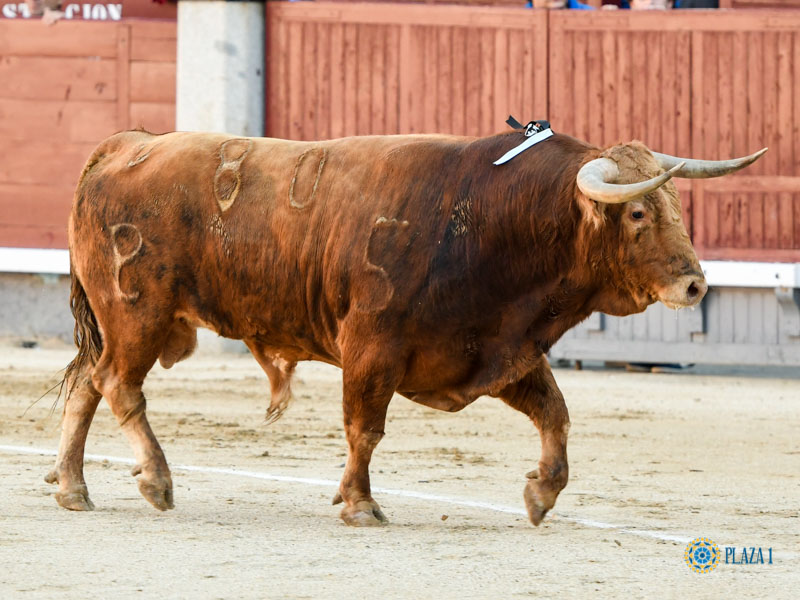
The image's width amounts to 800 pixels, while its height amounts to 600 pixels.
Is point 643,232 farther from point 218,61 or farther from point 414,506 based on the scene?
point 218,61

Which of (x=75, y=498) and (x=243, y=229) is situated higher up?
(x=243, y=229)

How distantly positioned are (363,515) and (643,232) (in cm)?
147

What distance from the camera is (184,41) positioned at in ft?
44.6

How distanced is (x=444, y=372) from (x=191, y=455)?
2360mm

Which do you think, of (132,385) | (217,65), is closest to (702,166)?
(132,385)

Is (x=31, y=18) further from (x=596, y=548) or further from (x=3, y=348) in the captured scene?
(x=596, y=548)

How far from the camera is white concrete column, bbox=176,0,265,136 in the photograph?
44.1ft

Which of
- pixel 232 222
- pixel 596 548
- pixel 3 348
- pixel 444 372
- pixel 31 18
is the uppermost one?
pixel 31 18

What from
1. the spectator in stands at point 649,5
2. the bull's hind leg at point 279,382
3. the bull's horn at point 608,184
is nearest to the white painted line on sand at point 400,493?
the bull's hind leg at point 279,382

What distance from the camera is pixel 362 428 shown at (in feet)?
19.7

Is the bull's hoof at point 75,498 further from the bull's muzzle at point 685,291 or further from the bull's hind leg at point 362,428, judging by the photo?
the bull's muzzle at point 685,291

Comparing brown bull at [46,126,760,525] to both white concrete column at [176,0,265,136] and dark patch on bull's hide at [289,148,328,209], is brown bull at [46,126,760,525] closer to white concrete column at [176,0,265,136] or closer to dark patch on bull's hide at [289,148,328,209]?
dark patch on bull's hide at [289,148,328,209]

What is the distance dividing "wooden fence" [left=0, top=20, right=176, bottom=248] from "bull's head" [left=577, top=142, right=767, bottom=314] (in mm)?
8798

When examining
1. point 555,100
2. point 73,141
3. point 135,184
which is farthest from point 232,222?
point 73,141
